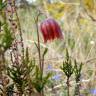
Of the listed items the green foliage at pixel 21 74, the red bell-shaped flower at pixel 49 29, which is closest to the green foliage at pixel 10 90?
the green foliage at pixel 21 74

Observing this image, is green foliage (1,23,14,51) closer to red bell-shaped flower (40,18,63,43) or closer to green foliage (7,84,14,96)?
green foliage (7,84,14,96)

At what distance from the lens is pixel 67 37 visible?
3.63 metres

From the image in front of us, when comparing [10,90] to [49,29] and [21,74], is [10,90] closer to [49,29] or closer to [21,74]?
[21,74]

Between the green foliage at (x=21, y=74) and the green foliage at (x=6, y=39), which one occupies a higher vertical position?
the green foliage at (x=6, y=39)

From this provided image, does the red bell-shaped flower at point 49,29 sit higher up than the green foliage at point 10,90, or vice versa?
the red bell-shaped flower at point 49,29

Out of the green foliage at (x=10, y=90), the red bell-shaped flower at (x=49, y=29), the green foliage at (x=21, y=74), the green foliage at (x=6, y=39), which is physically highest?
the green foliage at (x=6, y=39)

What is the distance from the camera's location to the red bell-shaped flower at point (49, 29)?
1.41 meters

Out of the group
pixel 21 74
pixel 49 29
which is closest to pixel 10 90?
pixel 21 74

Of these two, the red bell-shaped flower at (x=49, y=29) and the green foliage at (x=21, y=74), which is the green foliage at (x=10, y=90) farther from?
the red bell-shaped flower at (x=49, y=29)

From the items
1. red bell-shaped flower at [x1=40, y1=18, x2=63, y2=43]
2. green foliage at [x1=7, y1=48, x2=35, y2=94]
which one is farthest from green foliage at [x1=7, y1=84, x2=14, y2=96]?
red bell-shaped flower at [x1=40, y1=18, x2=63, y2=43]

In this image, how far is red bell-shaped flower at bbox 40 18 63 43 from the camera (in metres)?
1.41

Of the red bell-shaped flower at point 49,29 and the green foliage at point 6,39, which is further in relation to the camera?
the red bell-shaped flower at point 49,29

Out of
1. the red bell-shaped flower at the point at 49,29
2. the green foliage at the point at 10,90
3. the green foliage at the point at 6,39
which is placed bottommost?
the green foliage at the point at 10,90

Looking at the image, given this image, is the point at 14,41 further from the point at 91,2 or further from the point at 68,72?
the point at 91,2
